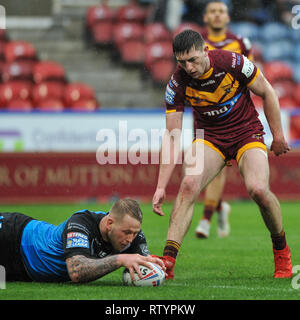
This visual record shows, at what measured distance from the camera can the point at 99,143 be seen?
1362 centimetres

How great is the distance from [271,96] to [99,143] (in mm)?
7981

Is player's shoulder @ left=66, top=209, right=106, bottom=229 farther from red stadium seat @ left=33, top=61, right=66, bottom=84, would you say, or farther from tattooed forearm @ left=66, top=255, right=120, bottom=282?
red stadium seat @ left=33, top=61, right=66, bottom=84

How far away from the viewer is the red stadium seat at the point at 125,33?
53.6 feet

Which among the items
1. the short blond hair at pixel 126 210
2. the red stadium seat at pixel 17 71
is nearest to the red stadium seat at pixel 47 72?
the red stadium seat at pixel 17 71

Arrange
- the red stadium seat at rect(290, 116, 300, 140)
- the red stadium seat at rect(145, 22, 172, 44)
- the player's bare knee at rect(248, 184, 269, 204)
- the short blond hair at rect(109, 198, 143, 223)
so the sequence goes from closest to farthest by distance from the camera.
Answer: the short blond hair at rect(109, 198, 143, 223)
the player's bare knee at rect(248, 184, 269, 204)
the red stadium seat at rect(290, 116, 300, 140)
the red stadium seat at rect(145, 22, 172, 44)

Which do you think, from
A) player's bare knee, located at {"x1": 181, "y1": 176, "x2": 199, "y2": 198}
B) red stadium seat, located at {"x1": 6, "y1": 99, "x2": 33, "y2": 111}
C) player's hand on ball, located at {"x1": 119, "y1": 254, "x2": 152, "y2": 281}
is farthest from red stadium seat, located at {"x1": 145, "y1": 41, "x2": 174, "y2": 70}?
player's hand on ball, located at {"x1": 119, "y1": 254, "x2": 152, "y2": 281}

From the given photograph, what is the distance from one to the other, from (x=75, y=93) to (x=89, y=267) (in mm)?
10450

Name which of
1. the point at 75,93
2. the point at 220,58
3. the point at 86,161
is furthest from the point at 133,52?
the point at 220,58

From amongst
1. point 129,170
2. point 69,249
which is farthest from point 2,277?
point 129,170

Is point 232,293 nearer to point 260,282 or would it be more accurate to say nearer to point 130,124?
point 260,282

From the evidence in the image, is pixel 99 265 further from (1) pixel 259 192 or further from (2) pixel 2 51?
(2) pixel 2 51

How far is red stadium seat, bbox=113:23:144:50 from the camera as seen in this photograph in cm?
1634

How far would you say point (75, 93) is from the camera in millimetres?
15203

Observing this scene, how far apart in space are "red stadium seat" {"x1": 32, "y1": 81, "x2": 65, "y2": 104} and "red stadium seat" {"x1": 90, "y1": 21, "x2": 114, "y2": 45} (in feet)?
6.19
